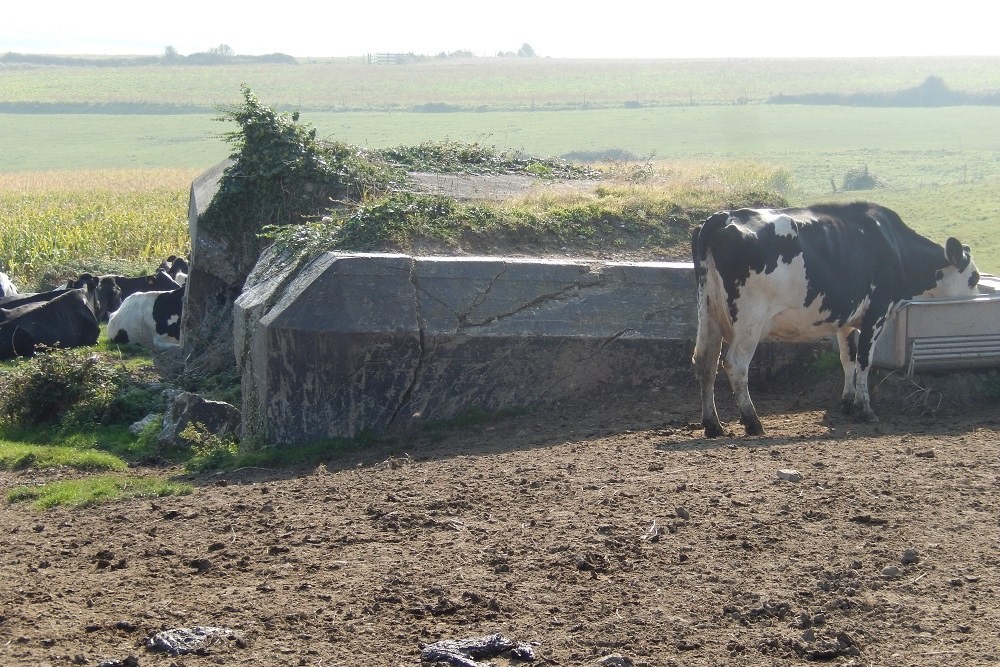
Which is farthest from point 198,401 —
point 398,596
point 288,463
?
point 398,596

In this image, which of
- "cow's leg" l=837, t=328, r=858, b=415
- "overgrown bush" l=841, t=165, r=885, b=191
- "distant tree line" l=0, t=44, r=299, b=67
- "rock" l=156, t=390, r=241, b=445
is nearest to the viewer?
"cow's leg" l=837, t=328, r=858, b=415

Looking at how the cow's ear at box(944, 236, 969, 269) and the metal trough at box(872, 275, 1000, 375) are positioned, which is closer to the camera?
the metal trough at box(872, 275, 1000, 375)

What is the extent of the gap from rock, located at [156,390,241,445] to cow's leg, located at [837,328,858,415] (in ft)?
18.6

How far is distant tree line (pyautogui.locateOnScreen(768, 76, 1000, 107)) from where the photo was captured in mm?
97750

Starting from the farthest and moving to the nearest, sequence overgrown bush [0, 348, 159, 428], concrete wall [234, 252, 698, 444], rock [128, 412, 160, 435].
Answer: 1. overgrown bush [0, 348, 159, 428]
2. rock [128, 412, 160, 435]
3. concrete wall [234, 252, 698, 444]

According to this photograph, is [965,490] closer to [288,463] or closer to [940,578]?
[940,578]

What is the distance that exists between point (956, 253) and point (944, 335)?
0.93 meters

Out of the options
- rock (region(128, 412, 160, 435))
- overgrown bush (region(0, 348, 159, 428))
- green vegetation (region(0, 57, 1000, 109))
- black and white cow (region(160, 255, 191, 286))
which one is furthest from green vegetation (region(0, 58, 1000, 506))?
black and white cow (region(160, 255, 191, 286))

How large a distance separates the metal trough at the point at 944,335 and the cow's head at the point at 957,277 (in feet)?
1.31

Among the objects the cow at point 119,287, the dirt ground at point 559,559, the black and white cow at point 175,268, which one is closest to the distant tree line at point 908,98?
the black and white cow at point 175,268

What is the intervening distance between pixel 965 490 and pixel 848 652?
2626 millimetres

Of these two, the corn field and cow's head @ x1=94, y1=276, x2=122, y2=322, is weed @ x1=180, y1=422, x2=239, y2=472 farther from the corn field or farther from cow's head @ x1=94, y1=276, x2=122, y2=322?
the corn field

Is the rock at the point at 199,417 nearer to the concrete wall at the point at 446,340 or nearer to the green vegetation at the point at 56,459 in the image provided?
the concrete wall at the point at 446,340

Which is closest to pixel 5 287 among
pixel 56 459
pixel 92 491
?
pixel 56 459
